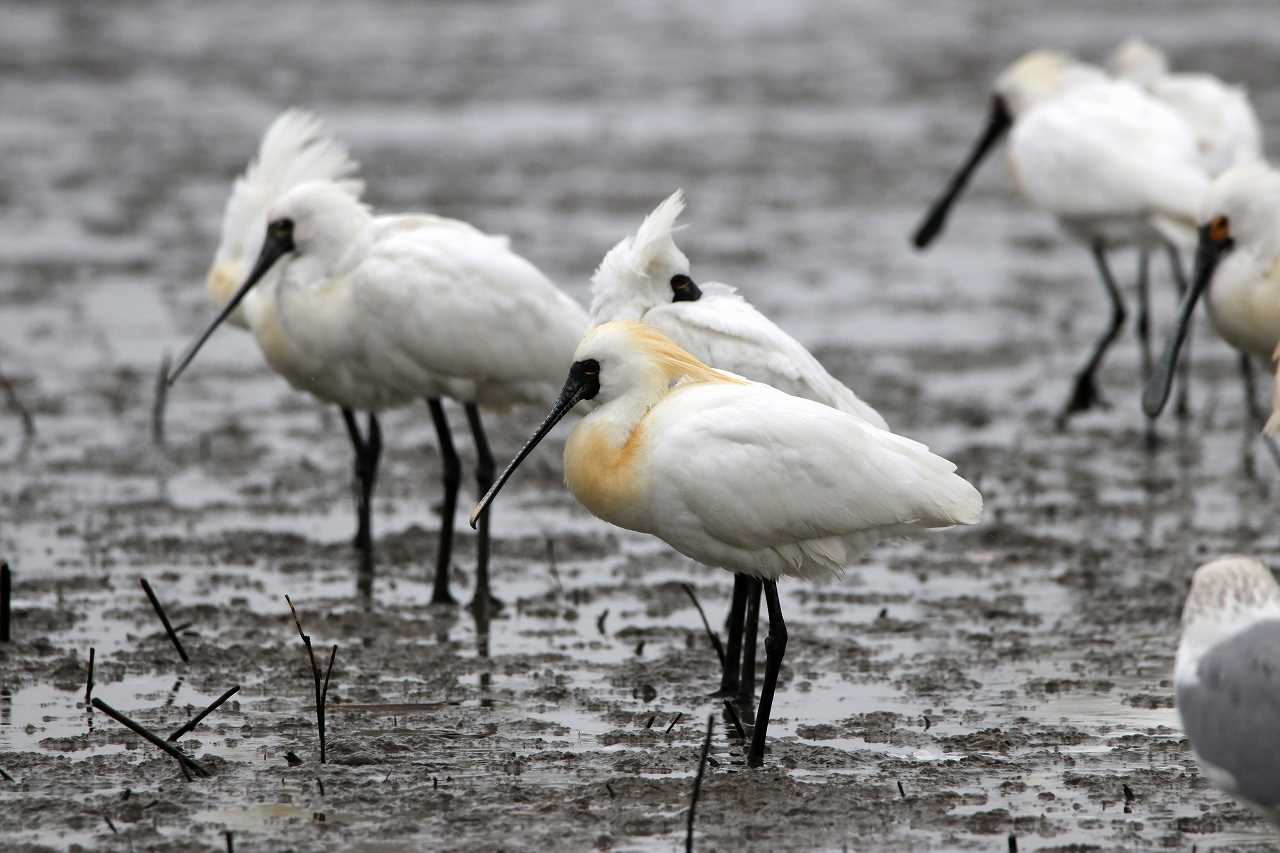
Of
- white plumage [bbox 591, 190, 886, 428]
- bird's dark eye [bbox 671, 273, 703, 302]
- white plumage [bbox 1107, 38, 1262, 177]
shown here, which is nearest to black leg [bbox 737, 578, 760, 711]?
white plumage [bbox 591, 190, 886, 428]

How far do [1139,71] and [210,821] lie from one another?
1015 centimetres

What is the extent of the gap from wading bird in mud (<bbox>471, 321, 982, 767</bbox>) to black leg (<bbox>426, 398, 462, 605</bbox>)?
2016 mm

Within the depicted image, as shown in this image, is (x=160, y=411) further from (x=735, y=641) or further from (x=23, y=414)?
(x=735, y=641)

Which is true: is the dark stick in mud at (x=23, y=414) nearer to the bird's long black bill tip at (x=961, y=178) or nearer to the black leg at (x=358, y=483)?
the black leg at (x=358, y=483)

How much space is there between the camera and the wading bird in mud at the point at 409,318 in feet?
27.8

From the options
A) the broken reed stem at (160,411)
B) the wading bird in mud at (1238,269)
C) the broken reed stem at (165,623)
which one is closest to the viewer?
the broken reed stem at (165,623)

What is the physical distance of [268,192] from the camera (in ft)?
32.3

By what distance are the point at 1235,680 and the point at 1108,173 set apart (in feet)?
24.1

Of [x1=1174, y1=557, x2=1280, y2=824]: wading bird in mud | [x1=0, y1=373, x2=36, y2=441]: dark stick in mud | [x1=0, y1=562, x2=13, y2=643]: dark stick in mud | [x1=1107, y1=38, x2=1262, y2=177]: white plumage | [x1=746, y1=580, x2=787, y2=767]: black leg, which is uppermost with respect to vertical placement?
[x1=1107, y1=38, x2=1262, y2=177]: white plumage

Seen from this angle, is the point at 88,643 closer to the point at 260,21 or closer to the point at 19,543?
the point at 19,543

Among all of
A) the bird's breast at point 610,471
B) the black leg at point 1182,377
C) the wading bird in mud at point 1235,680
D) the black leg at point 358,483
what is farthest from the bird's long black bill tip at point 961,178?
the wading bird in mud at point 1235,680

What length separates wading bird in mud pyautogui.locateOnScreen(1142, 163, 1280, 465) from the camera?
8797 millimetres

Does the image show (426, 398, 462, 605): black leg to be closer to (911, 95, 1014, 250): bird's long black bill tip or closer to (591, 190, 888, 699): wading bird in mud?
(591, 190, 888, 699): wading bird in mud

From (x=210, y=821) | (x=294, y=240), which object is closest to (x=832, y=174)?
(x=294, y=240)
